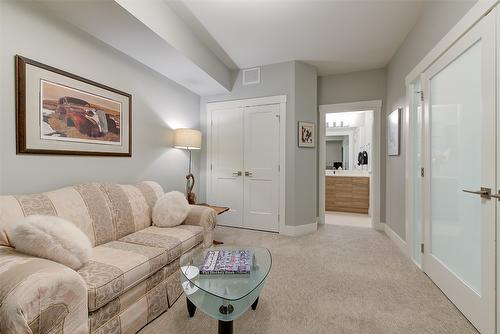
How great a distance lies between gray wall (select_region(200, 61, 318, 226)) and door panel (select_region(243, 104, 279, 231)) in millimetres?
211

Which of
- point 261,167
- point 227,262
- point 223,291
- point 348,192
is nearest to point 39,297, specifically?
point 223,291

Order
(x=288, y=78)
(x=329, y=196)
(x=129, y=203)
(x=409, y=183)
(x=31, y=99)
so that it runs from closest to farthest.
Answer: (x=31, y=99) → (x=129, y=203) → (x=409, y=183) → (x=288, y=78) → (x=329, y=196)

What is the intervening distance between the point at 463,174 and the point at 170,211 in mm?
2532

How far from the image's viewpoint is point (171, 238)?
6.16ft

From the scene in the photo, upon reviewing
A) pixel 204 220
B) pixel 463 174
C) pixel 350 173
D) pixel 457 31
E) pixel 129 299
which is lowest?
pixel 129 299

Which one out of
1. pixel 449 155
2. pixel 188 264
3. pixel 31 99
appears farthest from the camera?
pixel 449 155

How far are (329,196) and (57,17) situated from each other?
5307 millimetres

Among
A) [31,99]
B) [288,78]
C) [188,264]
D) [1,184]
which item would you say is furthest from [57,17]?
[288,78]

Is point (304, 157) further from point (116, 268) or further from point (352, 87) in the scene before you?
point (116, 268)

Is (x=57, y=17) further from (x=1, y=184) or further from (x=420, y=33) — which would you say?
(x=420, y=33)

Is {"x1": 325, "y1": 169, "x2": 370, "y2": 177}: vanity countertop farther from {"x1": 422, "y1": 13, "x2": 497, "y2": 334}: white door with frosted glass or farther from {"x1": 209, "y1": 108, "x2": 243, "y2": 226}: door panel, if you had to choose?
{"x1": 422, "y1": 13, "x2": 497, "y2": 334}: white door with frosted glass

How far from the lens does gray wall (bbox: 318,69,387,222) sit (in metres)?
3.66

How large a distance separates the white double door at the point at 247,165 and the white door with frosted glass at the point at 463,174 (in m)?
1.94

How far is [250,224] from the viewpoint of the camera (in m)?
3.68
